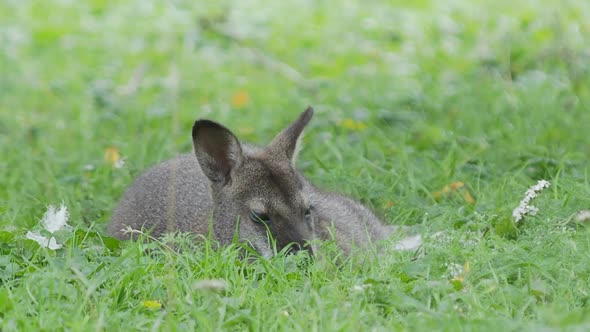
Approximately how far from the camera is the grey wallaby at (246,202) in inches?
215

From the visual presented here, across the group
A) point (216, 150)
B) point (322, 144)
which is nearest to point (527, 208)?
point (216, 150)

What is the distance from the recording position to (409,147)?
7527 mm

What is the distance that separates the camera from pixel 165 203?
245 inches

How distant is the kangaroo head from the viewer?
5438 millimetres

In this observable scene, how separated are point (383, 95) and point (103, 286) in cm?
508

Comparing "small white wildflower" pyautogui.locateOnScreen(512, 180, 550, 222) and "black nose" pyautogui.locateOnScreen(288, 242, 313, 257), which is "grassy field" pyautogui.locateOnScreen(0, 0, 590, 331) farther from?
"black nose" pyautogui.locateOnScreen(288, 242, 313, 257)

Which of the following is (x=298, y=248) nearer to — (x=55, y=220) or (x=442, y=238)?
(x=442, y=238)

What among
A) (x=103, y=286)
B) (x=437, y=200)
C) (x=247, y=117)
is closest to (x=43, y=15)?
(x=247, y=117)

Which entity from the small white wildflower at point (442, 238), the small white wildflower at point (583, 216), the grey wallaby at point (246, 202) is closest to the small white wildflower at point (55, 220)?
the grey wallaby at point (246, 202)

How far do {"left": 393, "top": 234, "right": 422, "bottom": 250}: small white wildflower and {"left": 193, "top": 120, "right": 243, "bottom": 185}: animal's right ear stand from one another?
1030mm

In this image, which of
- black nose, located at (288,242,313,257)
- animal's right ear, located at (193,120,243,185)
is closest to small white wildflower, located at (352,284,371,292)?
black nose, located at (288,242,313,257)

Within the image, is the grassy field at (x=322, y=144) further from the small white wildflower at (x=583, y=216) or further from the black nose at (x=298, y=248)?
the black nose at (x=298, y=248)

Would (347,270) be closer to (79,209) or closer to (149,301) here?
(149,301)

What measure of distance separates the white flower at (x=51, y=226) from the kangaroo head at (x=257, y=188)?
2.79ft
